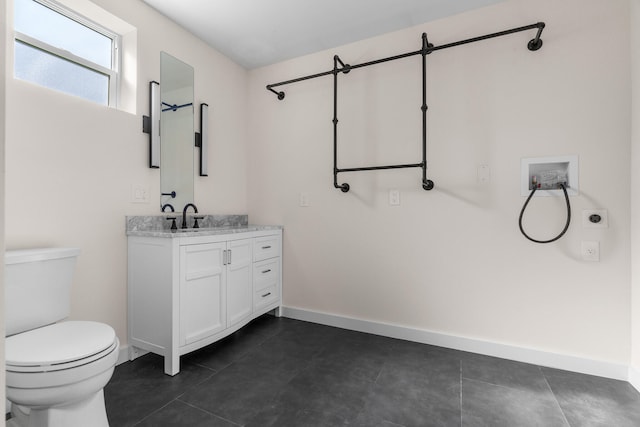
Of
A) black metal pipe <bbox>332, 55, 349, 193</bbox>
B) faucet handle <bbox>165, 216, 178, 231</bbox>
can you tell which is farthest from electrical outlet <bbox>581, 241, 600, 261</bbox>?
faucet handle <bbox>165, 216, 178, 231</bbox>

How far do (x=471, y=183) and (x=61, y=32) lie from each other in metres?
2.74

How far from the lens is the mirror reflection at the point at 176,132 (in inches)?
86.0

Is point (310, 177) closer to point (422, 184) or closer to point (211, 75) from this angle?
point (422, 184)

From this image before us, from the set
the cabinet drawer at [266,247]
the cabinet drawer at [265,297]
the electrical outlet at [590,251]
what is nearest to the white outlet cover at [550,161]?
the electrical outlet at [590,251]

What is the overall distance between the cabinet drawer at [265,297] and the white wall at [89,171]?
877mm

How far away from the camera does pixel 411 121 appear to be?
2.27 meters

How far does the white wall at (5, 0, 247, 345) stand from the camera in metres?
1.48

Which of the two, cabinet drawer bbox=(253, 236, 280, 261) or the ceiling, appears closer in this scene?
the ceiling

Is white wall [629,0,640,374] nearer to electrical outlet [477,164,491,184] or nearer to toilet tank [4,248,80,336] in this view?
electrical outlet [477,164,491,184]

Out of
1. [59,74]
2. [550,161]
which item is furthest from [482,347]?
[59,74]

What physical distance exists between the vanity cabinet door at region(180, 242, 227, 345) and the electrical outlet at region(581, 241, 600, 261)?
90.0 inches

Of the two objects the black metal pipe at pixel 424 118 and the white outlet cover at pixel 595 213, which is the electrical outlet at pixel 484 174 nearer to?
the black metal pipe at pixel 424 118

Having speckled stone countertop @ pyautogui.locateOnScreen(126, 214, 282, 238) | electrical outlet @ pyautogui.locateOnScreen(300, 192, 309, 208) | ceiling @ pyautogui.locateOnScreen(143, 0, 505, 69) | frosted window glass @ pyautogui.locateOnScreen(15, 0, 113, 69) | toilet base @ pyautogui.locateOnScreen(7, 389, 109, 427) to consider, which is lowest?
toilet base @ pyautogui.locateOnScreen(7, 389, 109, 427)

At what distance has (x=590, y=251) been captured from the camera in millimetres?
1812
